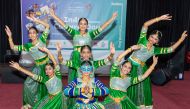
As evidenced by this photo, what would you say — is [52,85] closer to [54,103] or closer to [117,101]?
[54,103]

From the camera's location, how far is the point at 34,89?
4703 mm

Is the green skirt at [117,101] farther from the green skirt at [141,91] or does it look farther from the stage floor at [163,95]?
the stage floor at [163,95]

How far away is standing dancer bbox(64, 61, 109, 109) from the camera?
349 centimetres

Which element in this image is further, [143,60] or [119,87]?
[143,60]

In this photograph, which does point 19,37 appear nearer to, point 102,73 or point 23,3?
point 23,3

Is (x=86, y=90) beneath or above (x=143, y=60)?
beneath

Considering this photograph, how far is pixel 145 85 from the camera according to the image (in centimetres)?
477

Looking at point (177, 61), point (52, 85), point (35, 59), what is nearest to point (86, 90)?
point (52, 85)

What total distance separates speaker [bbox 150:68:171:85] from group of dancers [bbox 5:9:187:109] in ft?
6.60

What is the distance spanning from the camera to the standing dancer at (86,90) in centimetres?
349

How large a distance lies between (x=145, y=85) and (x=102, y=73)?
8.14 ft

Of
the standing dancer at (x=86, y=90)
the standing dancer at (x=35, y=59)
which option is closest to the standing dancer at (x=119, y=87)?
the standing dancer at (x=86, y=90)

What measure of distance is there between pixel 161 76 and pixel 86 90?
3621 millimetres

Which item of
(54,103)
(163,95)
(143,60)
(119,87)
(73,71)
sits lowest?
(163,95)
